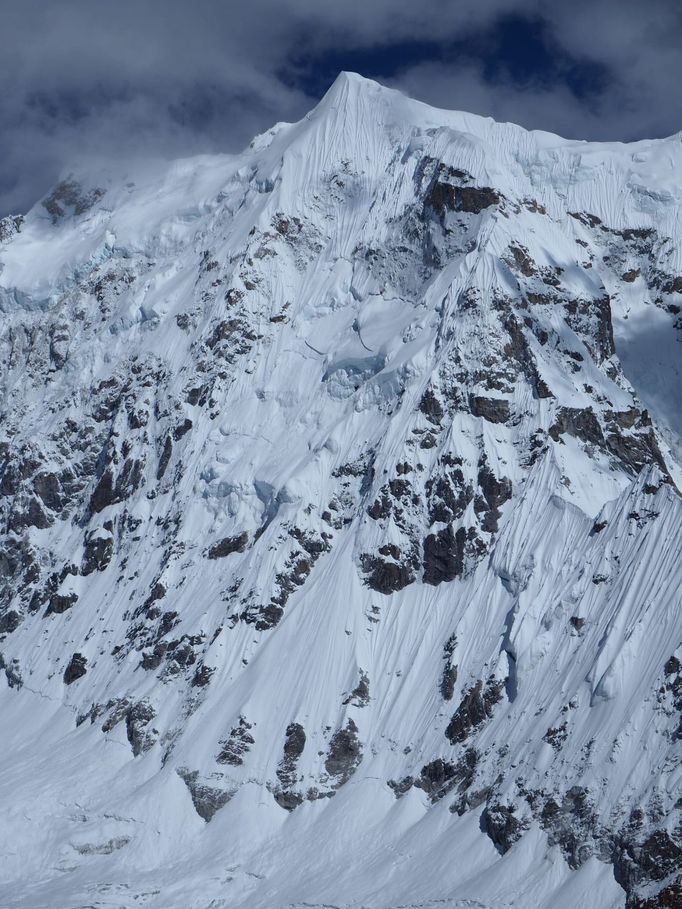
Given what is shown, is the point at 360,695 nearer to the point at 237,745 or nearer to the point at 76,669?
the point at 237,745

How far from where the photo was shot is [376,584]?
152250 mm

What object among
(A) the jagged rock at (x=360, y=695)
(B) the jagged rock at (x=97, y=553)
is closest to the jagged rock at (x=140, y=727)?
(A) the jagged rock at (x=360, y=695)

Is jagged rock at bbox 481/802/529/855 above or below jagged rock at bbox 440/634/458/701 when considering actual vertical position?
below

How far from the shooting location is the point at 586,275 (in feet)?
598

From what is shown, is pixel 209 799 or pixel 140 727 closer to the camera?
pixel 209 799

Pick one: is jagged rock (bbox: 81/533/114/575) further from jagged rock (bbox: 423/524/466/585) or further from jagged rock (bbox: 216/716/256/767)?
jagged rock (bbox: 423/524/466/585)

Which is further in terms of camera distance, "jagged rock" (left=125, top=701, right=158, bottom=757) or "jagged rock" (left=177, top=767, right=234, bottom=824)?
"jagged rock" (left=125, top=701, right=158, bottom=757)

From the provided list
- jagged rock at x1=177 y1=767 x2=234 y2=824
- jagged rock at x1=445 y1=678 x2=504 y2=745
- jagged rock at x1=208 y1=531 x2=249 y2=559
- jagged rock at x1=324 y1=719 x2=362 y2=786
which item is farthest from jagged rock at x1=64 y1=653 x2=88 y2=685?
jagged rock at x1=445 y1=678 x2=504 y2=745

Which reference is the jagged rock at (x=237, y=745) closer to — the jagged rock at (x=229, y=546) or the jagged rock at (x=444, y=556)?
the jagged rock at (x=444, y=556)

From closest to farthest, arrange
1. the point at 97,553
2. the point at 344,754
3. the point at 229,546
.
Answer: the point at 344,754 → the point at 229,546 → the point at 97,553

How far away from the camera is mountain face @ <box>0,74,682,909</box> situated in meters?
121

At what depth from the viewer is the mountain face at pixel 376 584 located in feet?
396

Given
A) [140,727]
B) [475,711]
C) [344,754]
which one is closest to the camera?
[475,711]

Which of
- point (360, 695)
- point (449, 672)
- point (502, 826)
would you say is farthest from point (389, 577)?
point (502, 826)
